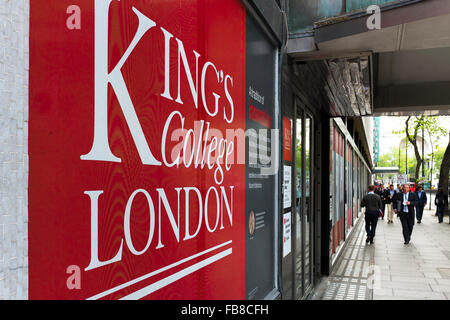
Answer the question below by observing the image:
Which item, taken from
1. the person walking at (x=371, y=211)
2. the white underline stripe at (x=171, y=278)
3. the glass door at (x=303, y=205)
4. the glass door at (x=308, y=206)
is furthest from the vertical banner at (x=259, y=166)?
the person walking at (x=371, y=211)

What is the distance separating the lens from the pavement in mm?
7656

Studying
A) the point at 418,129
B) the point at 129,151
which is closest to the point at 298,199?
the point at 129,151

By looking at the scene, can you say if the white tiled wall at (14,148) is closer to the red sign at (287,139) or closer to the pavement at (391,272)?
the red sign at (287,139)

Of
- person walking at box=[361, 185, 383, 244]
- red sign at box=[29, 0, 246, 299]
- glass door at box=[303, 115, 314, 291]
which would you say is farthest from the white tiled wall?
person walking at box=[361, 185, 383, 244]

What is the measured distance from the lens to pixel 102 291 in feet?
5.26

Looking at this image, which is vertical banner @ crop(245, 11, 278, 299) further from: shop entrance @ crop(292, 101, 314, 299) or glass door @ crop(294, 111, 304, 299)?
glass door @ crop(294, 111, 304, 299)

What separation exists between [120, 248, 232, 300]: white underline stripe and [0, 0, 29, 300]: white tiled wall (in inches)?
22.6

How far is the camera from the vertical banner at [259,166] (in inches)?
138

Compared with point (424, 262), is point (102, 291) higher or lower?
higher

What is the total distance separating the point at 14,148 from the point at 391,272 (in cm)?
965

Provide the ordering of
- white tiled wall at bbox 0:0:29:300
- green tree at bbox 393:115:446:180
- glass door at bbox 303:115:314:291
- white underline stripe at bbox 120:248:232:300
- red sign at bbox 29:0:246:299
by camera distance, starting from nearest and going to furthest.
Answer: white tiled wall at bbox 0:0:29:300, red sign at bbox 29:0:246:299, white underline stripe at bbox 120:248:232:300, glass door at bbox 303:115:314:291, green tree at bbox 393:115:446:180

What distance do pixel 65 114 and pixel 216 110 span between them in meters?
1.45
